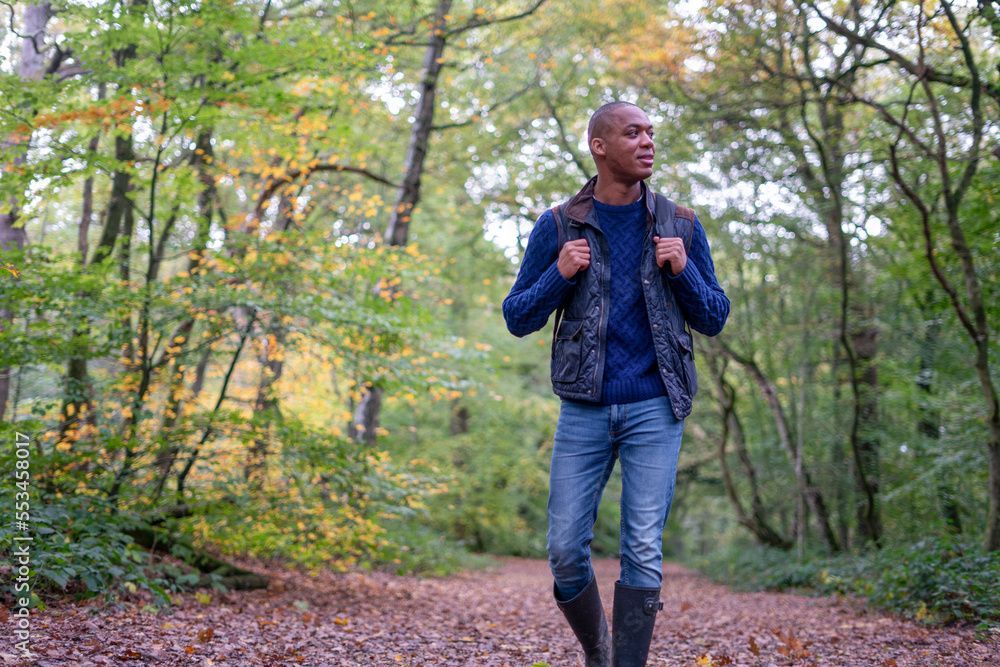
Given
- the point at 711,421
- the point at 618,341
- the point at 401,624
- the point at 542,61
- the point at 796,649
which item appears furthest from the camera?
the point at 711,421

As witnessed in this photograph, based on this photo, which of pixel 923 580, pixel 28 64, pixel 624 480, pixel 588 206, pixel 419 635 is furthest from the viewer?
pixel 28 64

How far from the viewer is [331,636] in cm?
489

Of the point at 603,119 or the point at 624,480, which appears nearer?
the point at 624,480

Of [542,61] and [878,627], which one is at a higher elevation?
[542,61]

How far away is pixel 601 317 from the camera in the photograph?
3072mm

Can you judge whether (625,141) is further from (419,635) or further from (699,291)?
(419,635)

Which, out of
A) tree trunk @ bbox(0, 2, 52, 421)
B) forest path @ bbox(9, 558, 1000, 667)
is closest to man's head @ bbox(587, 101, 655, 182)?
forest path @ bbox(9, 558, 1000, 667)

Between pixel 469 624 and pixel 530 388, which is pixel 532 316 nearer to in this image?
pixel 469 624

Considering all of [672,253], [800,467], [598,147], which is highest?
[598,147]

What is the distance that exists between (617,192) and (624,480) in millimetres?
1110

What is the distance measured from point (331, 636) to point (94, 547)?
1.64m

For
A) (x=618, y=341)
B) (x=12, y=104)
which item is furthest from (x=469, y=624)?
(x=12, y=104)

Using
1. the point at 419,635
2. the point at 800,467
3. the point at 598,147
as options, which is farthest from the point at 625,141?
the point at 800,467

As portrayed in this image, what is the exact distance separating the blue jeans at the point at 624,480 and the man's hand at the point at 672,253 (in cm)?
49
